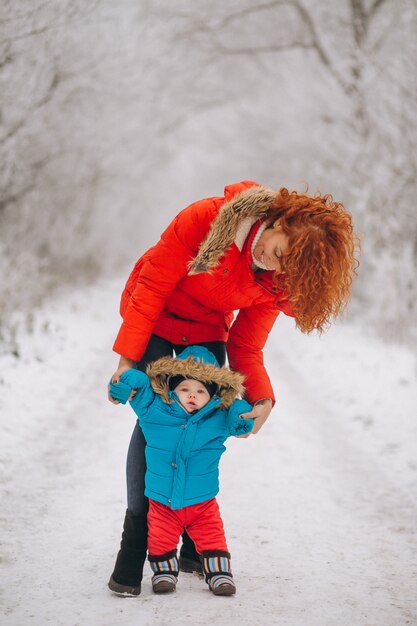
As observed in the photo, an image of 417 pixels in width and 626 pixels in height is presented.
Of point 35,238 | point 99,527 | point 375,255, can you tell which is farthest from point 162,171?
point 99,527

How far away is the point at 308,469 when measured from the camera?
482 centimetres

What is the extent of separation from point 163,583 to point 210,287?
136 centimetres

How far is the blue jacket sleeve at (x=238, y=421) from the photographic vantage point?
9.65ft

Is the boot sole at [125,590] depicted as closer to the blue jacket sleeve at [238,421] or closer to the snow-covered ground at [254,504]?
the snow-covered ground at [254,504]

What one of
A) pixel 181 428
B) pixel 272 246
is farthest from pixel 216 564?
pixel 272 246

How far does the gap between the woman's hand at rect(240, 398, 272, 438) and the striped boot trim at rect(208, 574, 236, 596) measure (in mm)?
643

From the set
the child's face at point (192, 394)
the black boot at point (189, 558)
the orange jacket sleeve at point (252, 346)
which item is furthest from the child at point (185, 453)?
the black boot at point (189, 558)

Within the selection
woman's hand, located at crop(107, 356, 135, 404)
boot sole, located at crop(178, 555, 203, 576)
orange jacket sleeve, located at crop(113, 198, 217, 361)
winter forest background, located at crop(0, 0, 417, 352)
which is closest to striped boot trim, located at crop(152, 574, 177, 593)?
boot sole, located at crop(178, 555, 203, 576)

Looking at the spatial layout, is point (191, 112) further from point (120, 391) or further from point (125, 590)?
point (125, 590)

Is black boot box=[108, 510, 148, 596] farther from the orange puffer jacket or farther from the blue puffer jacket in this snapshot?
the orange puffer jacket

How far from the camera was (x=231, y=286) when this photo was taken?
2924 mm

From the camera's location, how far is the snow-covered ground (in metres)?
2.84

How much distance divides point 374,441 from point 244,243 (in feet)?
10.9

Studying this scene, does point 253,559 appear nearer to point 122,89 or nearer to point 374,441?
point 374,441
